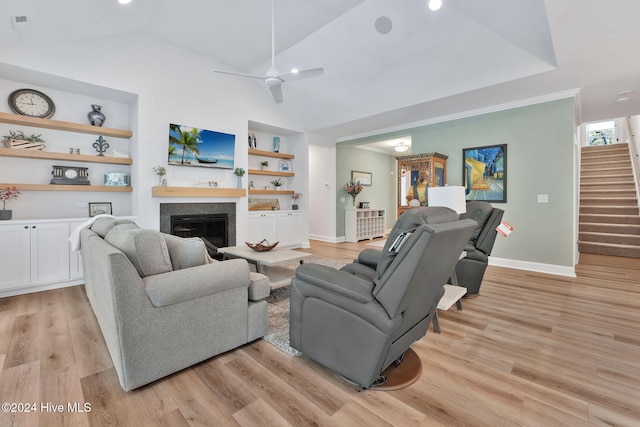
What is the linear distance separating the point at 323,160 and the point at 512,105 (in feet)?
14.2

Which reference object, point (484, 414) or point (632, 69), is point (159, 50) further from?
point (632, 69)

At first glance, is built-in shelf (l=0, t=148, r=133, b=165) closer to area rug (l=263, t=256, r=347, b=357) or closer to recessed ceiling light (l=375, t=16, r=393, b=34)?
area rug (l=263, t=256, r=347, b=357)

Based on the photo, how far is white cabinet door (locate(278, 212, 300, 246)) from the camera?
6.25 m

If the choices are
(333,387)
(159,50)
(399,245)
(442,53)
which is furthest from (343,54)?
(333,387)

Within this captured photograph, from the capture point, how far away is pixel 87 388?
5.60 ft

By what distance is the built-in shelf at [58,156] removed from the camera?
138 inches

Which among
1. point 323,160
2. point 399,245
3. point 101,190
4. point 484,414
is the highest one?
point 323,160

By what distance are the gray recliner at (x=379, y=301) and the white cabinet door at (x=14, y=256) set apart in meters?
3.59

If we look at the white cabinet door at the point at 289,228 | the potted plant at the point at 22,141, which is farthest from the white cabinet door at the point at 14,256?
the white cabinet door at the point at 289,228

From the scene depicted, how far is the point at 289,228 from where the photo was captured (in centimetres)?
642

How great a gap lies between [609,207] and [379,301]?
7670 millimetres

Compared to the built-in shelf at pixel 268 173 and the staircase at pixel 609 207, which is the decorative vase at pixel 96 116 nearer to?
the built-in shelf at pixel 268 173

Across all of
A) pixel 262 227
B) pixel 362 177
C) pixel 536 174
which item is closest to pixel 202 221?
pixel 262 227

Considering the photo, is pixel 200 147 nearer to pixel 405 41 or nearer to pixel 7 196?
pixel 7 196
